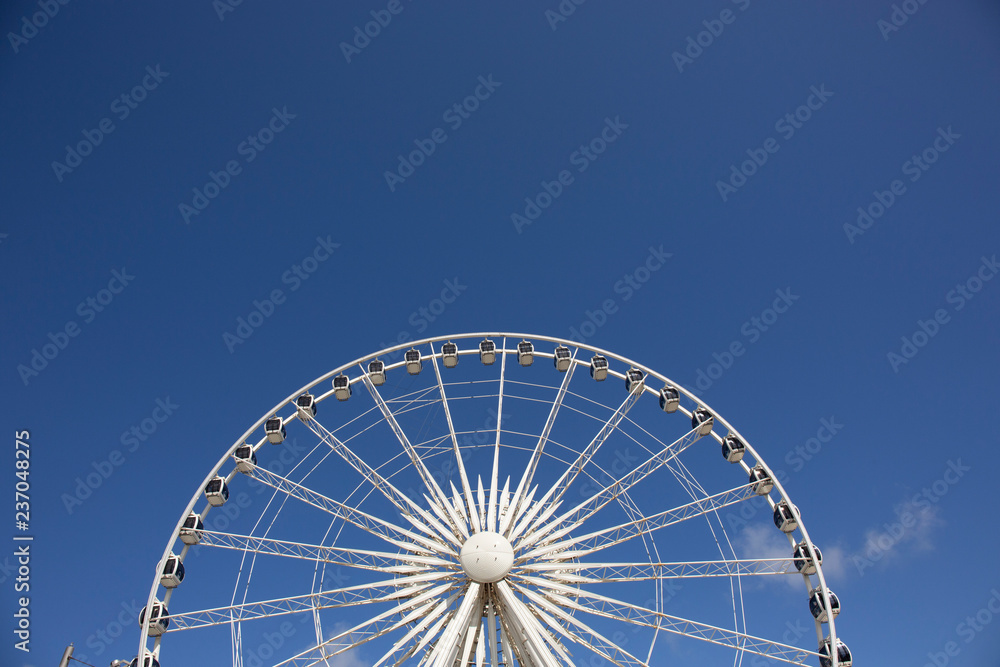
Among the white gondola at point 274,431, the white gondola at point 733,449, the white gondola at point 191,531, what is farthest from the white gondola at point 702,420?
the white gondola at point 191,531

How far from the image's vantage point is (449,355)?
2606cm

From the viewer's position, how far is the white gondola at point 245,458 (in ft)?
71.3

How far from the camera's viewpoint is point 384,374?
2508cm

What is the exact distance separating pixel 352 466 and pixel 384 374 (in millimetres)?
4979

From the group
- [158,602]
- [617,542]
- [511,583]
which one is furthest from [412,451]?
[158,602]

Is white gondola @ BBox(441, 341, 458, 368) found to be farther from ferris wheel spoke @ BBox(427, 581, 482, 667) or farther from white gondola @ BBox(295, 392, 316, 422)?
ferris wheel spoke @ BBox(427, 581, 482, 667)

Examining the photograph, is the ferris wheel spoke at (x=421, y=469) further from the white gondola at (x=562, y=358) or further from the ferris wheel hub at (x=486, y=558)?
the white gondola at (x=562, y=358)

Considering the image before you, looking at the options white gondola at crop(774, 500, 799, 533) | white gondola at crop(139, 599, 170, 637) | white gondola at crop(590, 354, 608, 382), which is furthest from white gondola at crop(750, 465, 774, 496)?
white gondola at crop(139, 599, 170, 637)

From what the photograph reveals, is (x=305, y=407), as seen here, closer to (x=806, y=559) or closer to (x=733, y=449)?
(x=733, y=449)

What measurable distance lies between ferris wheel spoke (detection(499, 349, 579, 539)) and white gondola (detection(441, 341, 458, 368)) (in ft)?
18.1

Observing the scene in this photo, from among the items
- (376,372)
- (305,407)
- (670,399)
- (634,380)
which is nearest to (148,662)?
(305,407)

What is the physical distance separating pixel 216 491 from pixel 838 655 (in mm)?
23518

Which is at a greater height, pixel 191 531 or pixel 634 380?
pixel 634 380

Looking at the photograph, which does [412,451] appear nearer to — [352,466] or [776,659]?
[352,466]
